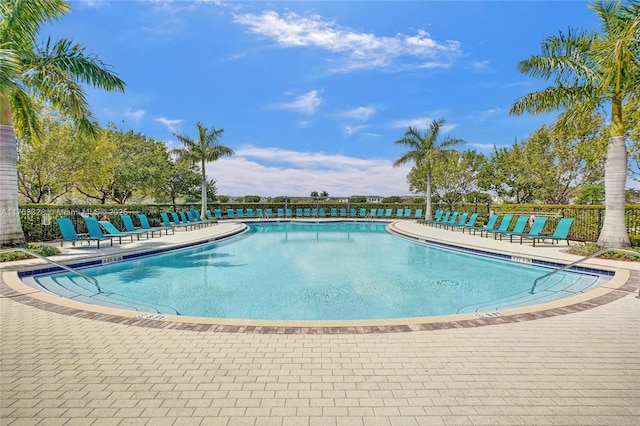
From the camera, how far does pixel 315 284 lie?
25.4 ft

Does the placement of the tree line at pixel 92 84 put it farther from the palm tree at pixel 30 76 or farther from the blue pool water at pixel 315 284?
the blue pool water at pixel 315 284

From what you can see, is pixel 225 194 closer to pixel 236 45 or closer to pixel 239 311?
pixel 236 45

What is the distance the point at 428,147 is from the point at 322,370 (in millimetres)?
23105

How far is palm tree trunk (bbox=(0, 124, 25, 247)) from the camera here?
28.7ft

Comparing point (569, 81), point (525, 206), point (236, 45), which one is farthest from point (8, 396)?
point (525, 206)

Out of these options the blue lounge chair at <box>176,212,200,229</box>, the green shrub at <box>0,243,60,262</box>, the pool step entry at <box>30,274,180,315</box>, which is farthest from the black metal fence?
the pool step entry at <box>30,274,180,315</box>

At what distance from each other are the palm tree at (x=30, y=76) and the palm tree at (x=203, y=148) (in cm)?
1486

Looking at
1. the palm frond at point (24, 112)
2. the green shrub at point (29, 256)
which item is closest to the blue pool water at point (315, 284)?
the green shrub at point (29, 256)

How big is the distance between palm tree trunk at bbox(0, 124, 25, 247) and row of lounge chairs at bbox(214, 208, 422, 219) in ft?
59.6

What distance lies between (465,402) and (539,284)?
19.9ft

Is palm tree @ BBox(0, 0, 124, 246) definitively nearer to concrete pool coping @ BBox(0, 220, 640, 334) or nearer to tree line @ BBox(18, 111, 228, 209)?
tree line @ BBox(18, 111, 228, 209)

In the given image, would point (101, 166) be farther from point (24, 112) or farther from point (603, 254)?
point (603, 254)

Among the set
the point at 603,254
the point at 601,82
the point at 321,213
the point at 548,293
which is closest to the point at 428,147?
the point at 321,213

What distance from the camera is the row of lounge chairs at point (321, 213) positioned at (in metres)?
27.9
